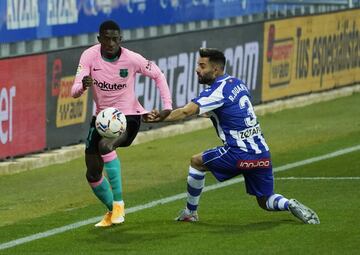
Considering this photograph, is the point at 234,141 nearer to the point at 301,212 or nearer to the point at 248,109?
the point at 248,109

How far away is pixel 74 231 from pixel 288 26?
12727mm

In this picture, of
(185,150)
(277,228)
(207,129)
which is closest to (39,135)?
(185,150)

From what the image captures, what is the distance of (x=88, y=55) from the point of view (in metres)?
14.0

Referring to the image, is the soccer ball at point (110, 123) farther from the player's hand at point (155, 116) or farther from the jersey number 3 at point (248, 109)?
the jersey number 3 at point (248, 109)

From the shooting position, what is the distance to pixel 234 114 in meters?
13.5

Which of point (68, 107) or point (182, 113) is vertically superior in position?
point (182, 113)

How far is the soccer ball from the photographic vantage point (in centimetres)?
1338

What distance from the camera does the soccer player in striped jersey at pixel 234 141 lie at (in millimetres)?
13406

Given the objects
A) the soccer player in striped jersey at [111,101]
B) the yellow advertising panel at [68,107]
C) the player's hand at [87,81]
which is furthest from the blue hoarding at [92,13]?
the player's hand at [87,81]

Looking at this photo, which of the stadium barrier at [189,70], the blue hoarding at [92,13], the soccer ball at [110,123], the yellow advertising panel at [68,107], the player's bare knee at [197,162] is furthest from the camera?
the blue hoarding at [92,13]

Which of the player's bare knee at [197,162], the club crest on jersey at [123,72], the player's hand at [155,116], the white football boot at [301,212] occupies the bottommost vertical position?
the white football boot at [301,212]

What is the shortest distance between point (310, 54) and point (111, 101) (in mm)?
12956

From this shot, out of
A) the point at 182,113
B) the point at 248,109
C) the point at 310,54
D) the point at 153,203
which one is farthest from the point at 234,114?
the point at 310,54

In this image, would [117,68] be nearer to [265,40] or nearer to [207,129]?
[207,129]
